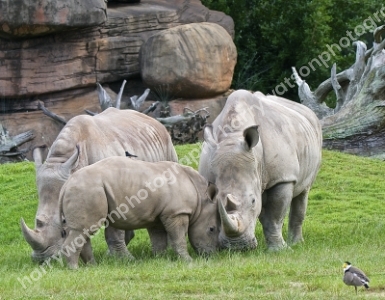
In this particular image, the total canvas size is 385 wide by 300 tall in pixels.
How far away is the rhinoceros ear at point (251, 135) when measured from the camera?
11.1 meters

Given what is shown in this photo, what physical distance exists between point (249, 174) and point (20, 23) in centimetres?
1496

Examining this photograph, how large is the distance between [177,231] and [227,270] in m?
1.45

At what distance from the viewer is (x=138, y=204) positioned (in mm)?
10984

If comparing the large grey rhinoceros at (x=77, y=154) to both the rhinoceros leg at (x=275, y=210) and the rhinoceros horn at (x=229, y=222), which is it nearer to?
the rhinoceros horn at (x=229, y=222)

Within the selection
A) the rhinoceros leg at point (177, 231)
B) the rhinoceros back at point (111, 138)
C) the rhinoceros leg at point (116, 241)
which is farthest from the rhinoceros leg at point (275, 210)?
the rhinoceros back at point (111, 138)

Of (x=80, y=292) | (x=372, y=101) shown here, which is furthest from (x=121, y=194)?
(x=372, y=101)

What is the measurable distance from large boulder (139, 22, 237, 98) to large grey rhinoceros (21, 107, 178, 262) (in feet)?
44.2

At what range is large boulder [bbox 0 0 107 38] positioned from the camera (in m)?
24.8

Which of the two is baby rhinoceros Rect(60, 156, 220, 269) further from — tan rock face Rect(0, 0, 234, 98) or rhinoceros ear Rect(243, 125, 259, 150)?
tan rock face Rect(0, 0, 234, 98)

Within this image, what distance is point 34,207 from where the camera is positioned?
656 inches

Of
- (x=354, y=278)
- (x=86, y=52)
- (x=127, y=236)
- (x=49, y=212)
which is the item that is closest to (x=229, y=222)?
(x=49, y=212)

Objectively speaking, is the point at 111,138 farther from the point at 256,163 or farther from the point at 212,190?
the point at 256,163

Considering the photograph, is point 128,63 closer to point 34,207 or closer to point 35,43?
point 35,43

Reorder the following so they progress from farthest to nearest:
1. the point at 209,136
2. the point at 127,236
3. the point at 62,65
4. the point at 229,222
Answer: the point at 62,65
the point at 127,236
the point at 209,136
the point at 229,222
